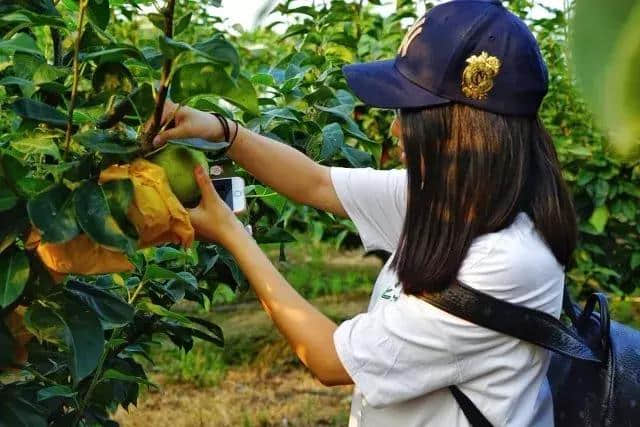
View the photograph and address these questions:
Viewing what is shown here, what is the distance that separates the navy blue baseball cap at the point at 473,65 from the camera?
1.22m

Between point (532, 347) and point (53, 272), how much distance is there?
0.64 m

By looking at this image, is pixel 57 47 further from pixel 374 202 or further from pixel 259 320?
pixel 259 320

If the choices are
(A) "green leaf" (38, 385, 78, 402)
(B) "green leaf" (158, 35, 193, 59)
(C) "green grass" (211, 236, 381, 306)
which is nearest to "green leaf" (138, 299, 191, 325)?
(A) "green leaf" (38, 385, 78, 402)

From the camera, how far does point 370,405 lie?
125 centimetres

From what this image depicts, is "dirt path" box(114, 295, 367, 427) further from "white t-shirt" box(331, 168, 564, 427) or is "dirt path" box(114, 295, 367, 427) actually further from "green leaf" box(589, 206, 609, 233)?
"white t-shirt" box(331, 168, 564, 427)

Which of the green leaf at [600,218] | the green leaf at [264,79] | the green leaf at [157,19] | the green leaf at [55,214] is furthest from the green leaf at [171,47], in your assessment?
the green leaf at [600,218]

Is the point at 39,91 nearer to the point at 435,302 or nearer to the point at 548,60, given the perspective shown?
the point at 435,302

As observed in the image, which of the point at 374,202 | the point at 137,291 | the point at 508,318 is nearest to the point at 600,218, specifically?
the point at 374,202

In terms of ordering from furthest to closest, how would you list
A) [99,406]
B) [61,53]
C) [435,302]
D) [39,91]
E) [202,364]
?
1. [202,364]
2. [99,406]
3. [61,53]
4. [39,91]
5. [435,302]

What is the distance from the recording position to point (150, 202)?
101 centimetres

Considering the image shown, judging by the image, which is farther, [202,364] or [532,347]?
[202,364]

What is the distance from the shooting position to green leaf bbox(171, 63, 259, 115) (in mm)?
967

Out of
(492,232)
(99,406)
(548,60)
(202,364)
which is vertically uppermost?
(492,232)

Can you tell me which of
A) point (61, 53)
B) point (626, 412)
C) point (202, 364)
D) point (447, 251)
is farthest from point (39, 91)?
point (202, 364)
